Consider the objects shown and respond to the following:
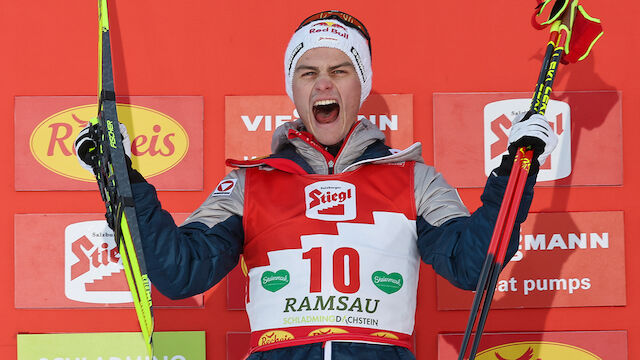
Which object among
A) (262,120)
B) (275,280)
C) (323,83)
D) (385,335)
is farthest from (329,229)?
(262,120)

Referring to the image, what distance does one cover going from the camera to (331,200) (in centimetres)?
Result: 172

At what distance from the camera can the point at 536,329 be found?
2328mm

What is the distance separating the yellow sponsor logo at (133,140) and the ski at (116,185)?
31.7 inches

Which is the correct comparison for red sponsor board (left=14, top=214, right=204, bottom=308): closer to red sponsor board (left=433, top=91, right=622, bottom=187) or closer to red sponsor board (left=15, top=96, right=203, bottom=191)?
red sponsor board (left=15, top=96, right=203, bottom=191)

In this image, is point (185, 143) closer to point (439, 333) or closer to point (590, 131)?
point (439, 333)

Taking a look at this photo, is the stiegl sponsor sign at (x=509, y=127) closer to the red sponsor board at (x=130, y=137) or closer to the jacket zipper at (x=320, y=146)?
the jacket zipper at (x=320, y=146)

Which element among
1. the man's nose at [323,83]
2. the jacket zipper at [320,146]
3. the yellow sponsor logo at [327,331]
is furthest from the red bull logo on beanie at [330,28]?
the yellow sponsor logo at [327,331]

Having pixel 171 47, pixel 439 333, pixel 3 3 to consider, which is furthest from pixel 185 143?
pixel 439 333

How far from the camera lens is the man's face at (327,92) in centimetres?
182

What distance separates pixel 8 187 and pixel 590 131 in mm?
1979

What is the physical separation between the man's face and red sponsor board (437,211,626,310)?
0.78 meters

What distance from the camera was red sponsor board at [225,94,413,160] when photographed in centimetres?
234

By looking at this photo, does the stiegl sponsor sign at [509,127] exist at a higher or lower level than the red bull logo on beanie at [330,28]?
lower

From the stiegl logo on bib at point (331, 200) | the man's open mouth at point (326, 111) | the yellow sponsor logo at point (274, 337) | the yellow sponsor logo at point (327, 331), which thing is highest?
the man's open mouth at point (326, 111)
